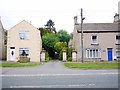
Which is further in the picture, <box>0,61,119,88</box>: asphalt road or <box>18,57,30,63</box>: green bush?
<box>18,57,30,63</box>: green bush

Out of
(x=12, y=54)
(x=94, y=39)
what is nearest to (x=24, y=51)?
(x=12, y=54)

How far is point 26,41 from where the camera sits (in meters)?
52.6

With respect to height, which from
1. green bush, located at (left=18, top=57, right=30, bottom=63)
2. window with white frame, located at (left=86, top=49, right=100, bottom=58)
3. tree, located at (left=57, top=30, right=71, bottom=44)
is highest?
tree, located at (left=57, top=30, right=71, bottom=44)

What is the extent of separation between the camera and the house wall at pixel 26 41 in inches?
2061

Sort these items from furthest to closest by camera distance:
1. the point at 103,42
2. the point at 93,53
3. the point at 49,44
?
the point at 49,44, the point at 103,42, the point at 93,53

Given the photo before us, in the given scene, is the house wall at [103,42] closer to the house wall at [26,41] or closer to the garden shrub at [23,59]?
the house wall at [26,41]

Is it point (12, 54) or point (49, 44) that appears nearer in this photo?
point (12, 54)

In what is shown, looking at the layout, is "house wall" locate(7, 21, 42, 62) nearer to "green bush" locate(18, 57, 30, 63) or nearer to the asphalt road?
"green bush" locate(18, 57, 30, 63)

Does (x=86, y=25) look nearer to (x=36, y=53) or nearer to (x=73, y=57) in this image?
(x=73, y=57)

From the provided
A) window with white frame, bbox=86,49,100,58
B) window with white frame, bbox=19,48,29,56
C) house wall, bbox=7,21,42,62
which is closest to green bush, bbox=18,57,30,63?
window with white frame, bbox=19,48,29,56

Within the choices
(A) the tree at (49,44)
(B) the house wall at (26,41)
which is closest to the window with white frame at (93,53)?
(B) the house wall at (26,41)

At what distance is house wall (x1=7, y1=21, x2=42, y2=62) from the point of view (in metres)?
52.3

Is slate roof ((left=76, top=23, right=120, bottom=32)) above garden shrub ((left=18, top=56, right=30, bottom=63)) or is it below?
above

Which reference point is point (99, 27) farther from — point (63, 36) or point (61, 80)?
point (63, 36)
